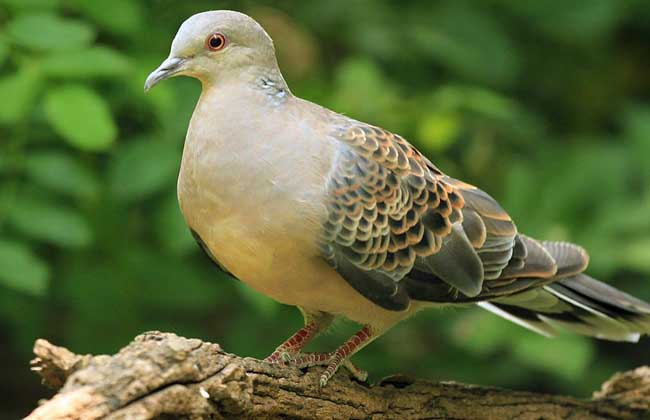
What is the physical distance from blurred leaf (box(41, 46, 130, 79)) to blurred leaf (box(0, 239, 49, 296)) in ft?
2.41

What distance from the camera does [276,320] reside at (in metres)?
5.27

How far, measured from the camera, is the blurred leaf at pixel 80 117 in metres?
3.80

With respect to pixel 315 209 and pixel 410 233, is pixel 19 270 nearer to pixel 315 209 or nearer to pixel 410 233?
pixel 315 209

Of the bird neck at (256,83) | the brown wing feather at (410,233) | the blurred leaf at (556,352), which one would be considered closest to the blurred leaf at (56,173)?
the bird neck at (256,83)

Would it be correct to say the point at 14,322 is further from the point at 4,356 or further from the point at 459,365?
the point at 459,365

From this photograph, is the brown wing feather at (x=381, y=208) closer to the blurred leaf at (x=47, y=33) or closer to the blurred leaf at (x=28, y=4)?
the blurred leaf at (x=47, y=33)

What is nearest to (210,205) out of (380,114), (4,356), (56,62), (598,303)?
(56,62)

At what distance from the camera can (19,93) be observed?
3.91m

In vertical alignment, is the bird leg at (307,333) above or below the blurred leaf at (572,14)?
below

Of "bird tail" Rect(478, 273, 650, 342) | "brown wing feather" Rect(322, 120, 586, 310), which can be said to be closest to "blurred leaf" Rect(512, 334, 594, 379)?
"bird tail" Rect(478, 273, 650, 342)

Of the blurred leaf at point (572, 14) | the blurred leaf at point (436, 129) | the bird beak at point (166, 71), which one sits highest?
the blurred leaf at point (572, 14)

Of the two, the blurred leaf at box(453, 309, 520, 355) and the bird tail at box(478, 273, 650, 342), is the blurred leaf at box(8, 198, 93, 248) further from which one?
the blurred leaf at box(453, 309, 520, 355)

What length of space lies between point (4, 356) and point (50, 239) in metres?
2.22

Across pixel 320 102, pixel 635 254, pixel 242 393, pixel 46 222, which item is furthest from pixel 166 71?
pixel 635 254
